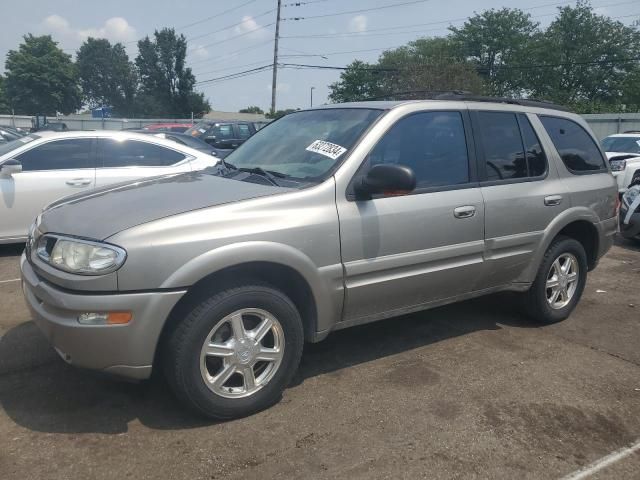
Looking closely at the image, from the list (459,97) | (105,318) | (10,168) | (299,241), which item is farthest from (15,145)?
(459,97)

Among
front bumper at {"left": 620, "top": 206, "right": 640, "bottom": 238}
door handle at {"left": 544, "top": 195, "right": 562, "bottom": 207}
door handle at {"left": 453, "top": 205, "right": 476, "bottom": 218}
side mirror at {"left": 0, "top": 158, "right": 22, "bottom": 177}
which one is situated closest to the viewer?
door handle at {"left": 453, "top": 205, "right": 476, "bottom": 218}

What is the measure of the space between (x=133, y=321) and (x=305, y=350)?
1672mm

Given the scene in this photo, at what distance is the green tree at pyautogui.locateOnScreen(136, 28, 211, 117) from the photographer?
248ft

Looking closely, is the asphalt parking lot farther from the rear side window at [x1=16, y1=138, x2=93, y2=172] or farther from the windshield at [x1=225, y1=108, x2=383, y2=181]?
the rear side window at [x1=16, y1=138, x2=93, y2=172]

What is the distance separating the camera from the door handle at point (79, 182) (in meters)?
6.77

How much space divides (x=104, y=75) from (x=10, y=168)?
95.4 metres

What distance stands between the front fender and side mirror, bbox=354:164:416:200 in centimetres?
50

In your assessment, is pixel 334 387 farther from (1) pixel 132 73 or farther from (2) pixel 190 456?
(1) pixel 132 73

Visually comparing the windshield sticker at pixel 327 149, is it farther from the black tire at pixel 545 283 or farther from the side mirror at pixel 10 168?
the side mirror at pixel 10 168

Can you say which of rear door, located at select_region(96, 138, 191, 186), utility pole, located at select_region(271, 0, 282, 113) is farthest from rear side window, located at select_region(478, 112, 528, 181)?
utility pole, located at select_region(271, 0, 282, 113)

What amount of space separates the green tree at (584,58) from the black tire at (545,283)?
184ft

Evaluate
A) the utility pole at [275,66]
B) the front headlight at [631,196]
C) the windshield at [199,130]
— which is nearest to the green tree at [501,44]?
the utility pole at [275,66]

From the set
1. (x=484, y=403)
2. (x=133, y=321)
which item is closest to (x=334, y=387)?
(x=484, y=403)

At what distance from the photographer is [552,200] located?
4480mm
